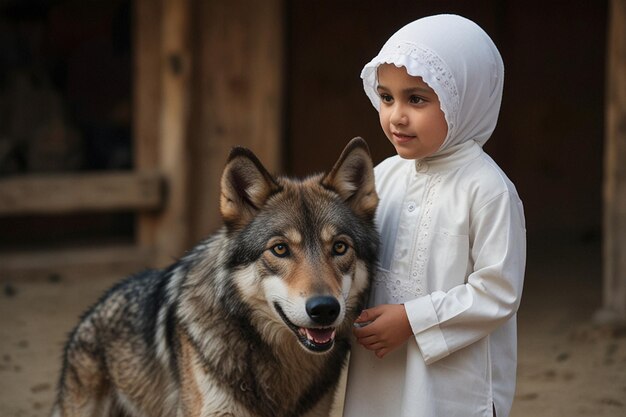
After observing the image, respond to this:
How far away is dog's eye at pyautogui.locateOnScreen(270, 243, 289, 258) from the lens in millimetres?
3243

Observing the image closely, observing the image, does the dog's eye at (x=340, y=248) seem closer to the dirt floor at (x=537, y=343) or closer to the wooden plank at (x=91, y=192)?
the dirt floor at (x=537, y=343)

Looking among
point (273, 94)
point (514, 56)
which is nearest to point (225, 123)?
point (273, 94)

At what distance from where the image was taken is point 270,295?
10.5ft

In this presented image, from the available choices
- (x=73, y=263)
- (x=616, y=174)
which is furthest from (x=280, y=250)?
(x=73, y=263)

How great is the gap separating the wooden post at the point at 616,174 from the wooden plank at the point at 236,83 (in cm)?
276

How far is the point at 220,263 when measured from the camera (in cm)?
348

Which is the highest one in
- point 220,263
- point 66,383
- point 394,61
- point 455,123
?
point 394,61

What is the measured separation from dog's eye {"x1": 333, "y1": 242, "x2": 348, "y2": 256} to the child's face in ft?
1.30

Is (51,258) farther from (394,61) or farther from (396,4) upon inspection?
(394,61)

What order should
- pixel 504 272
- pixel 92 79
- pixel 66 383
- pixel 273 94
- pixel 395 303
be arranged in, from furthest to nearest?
1. pixel 92 79
2. pixel 273 94
3. pixel 66 383
4. pixel 395 303
5. pixel 504 272

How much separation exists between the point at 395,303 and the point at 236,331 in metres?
0.61

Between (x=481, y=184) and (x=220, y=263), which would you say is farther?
(x=220, y=263)

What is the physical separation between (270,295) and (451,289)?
63 centimetres

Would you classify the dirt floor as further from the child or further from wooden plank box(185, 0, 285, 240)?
the child
